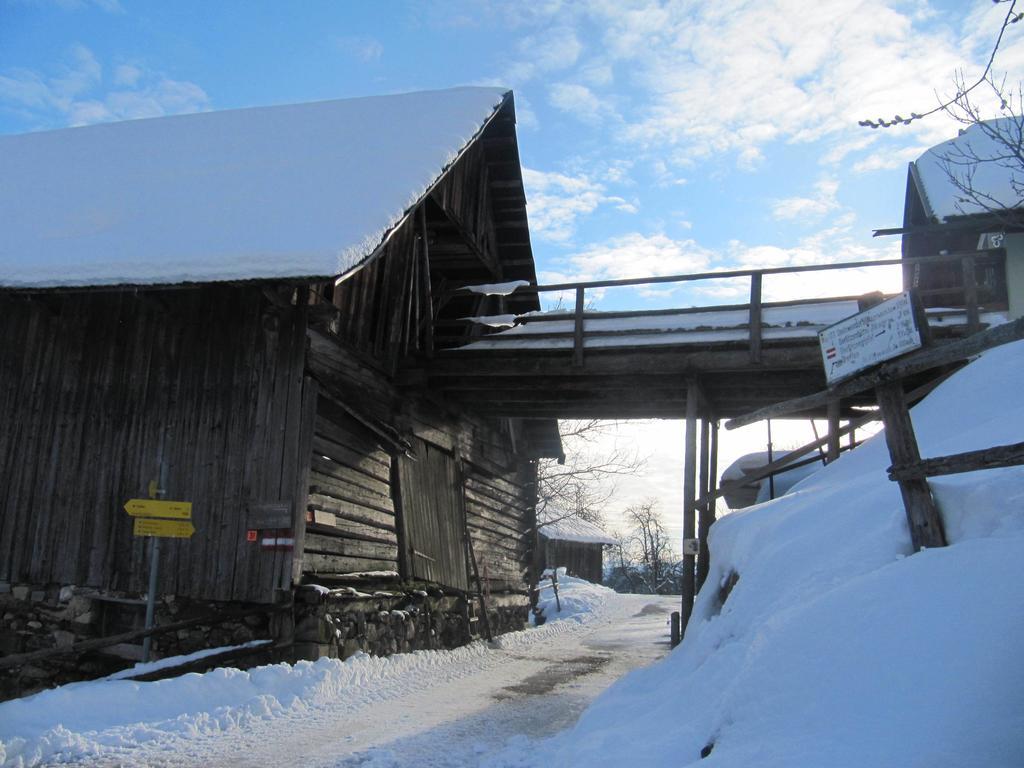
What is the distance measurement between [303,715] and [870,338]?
5.83 m

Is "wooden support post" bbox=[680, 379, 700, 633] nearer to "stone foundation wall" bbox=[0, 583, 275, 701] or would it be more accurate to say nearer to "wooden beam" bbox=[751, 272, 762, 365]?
"wooden beam" bbox=[751, 272, 762, 365]

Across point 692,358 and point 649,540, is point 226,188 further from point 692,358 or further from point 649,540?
point 649,540

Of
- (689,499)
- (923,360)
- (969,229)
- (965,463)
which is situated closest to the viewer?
(965,463)

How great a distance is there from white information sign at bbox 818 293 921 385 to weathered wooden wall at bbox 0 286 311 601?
21.2 ft

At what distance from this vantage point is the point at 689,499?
11703 mm

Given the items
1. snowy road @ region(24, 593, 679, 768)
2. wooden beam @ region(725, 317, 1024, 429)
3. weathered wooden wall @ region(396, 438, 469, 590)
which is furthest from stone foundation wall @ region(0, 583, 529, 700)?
wooden beam @ region(725, 317, 1024, 429)

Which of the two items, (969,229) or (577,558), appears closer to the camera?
(969,229)

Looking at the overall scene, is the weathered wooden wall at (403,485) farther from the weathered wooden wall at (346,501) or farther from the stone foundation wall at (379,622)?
the stone foundation wall at (379,622)

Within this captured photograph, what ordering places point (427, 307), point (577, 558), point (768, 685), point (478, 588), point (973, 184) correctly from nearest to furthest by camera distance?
1. point (768, 685)
2. point (427, 307)
3. point (478, 588)
4. point (973, 184)
5. point (577, 558)

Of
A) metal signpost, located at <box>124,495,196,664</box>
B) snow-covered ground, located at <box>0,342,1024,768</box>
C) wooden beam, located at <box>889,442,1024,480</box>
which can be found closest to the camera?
snow-covered ground, located at <box>0,342,1024,768</box>

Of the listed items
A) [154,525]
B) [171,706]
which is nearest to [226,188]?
[154,525]

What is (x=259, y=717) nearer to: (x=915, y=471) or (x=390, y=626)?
(x=390, y=626)

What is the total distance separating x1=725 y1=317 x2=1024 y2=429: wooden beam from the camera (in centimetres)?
366

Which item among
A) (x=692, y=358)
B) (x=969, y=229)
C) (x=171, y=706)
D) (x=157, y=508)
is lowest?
(x=171, y=706)
